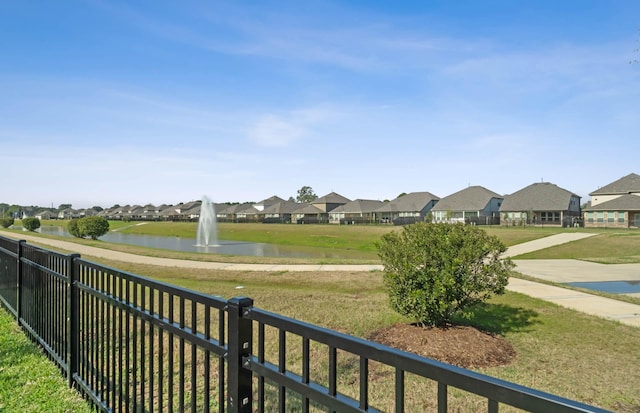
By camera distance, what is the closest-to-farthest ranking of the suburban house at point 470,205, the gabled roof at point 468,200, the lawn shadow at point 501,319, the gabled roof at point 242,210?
the lawn shadow at point 501,319, the suburban house at point 470,205, the gabled roof at point 468,200, the gabled roof at point 242,210

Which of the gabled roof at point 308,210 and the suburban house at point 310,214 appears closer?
the suburban house at point 310,214

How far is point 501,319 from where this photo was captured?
750 centimetres

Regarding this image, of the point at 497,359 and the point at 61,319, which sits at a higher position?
the point at 61,319

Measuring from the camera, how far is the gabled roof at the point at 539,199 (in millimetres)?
51469

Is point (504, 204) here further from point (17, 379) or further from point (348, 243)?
point (17, 379)

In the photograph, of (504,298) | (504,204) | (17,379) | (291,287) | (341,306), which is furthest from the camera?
(504,204)

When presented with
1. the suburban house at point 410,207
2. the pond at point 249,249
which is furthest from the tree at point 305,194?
the pond at point 249,249

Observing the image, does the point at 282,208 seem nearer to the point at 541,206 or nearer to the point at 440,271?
the point at 541,206

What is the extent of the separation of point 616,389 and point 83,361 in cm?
567

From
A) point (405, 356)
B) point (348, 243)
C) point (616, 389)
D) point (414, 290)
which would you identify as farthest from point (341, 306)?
point (348, 243)

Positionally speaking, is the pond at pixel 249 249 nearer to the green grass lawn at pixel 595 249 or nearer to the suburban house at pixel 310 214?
the green grass lawn at pixel 595 249

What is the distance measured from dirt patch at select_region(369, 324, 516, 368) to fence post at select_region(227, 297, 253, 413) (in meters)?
3.99

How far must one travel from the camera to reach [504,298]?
930 centimetres

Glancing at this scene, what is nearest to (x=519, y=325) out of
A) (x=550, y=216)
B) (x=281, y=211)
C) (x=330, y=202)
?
(x=550, y=216)
